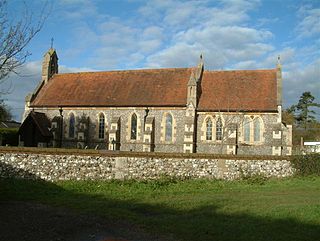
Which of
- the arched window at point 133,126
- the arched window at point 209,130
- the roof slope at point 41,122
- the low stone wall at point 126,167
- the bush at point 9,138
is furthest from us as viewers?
the bush at point 9,138

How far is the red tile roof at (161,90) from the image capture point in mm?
34438

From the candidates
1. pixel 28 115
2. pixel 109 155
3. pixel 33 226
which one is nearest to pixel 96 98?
pixel 28 115

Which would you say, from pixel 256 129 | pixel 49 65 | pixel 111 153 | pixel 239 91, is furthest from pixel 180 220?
pixel 49 65

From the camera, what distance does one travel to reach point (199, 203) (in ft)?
49.2

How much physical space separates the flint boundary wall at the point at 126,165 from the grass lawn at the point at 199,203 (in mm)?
719

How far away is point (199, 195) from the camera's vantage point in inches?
682

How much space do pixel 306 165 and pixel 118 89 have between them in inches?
806

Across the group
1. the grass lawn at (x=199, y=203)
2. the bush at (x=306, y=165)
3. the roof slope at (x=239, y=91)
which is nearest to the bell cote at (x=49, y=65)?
the roof slope at (x=239, y=91)

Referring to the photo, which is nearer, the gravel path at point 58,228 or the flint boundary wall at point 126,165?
the gravel path at point 58,228

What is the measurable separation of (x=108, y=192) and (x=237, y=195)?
5.92 metres

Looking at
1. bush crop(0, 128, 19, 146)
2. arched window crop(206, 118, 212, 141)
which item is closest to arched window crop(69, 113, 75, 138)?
bush crop(0, 128, 19, 146)

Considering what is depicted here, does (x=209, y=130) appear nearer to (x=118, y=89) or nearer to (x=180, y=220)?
(x=118, y=89)

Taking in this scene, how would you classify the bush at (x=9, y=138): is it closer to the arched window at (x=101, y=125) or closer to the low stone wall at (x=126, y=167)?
the arched window at (x=101, y=125)

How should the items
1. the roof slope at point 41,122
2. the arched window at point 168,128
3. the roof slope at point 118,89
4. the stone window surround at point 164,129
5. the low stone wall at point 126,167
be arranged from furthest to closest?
1. the roof slope at point 41,122
2. the roof slope at point 118,89
3. the arched window at point 168,128
4. the stone window surround at point 164,129
5. the low stone wall at point 126,167
